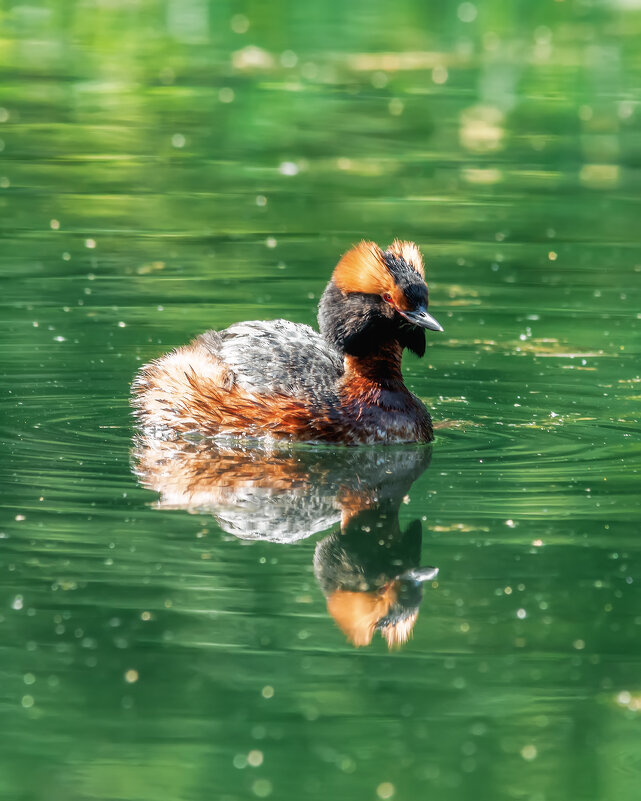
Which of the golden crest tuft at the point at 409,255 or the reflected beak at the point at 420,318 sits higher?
the golden crest tuft at the point at 409,255

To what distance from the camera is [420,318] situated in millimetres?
9672

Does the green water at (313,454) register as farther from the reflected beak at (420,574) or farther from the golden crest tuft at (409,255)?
the golden crest tuft at (409,255)

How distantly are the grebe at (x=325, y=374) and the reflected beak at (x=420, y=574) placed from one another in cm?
240

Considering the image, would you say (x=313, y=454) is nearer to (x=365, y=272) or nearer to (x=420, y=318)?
(x=420, y=318)

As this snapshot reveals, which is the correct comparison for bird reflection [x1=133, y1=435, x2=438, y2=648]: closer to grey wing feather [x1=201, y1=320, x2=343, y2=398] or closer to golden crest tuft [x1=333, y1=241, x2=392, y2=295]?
grey wing feather [x1=201, y1=320, x2=343, y2=398]

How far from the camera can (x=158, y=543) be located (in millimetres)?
7629

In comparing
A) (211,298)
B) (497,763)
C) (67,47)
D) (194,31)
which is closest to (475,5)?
(194,31)

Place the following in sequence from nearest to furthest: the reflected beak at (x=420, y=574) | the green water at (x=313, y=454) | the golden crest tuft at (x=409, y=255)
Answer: the green water at (x=313, y=454), the reflected beak at (x=420, y=574), the golden crest tuft at (x=409, y=255)

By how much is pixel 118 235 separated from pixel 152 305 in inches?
105

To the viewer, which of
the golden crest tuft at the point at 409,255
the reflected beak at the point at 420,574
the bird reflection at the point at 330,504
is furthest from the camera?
the golden crest tuft at the point at 409,255

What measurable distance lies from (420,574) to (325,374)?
9.24ft

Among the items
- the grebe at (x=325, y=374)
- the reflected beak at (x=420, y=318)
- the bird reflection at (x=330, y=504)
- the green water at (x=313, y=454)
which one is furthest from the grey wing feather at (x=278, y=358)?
the reflected beak at (x=420, y=318)

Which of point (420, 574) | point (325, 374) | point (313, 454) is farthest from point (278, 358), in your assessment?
point (420, 574)

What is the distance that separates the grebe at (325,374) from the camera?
9688 millimetres
